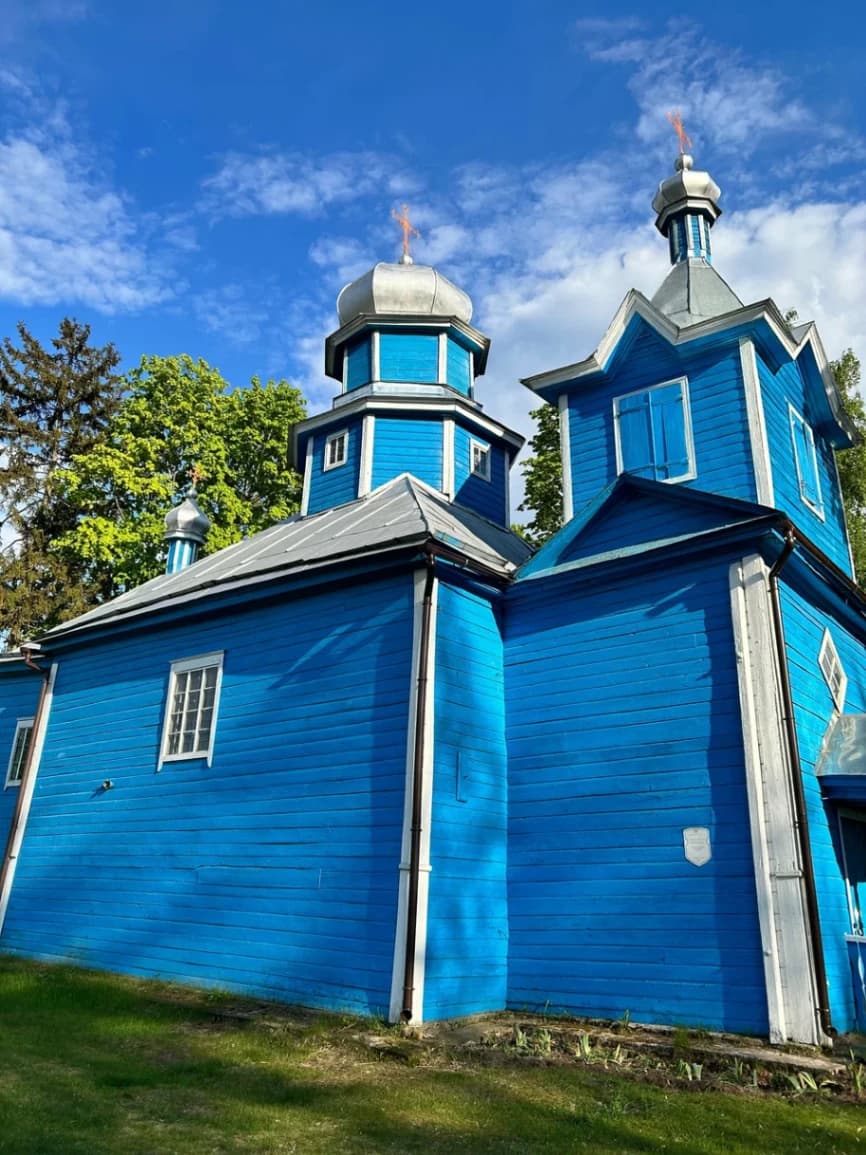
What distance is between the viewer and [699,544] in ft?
29.8

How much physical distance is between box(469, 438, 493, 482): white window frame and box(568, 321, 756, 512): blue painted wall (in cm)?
403

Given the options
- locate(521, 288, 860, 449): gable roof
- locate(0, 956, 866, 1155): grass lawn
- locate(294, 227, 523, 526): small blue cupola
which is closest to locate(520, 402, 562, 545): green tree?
locate(294, 227, 523, 526): small blue cupola

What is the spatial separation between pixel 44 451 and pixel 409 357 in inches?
679

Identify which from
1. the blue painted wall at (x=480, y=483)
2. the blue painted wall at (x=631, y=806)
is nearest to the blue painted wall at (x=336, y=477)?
the blue painted wall at (x=480, y=483)

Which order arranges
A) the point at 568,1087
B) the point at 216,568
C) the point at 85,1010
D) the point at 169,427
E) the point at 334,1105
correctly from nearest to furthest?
the point at 334,1105 → the point at 568,1087 → the point at 85,1010 → the point at 216,568 → the point at 169,427

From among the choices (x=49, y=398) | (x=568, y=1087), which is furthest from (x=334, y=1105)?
(x=49, y=398)

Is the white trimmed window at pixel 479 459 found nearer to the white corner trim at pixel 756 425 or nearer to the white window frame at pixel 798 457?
the white window frame at pixel 798 457

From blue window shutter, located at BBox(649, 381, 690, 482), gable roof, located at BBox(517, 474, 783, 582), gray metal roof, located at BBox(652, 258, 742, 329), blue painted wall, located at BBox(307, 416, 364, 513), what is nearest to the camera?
gable roof, located at BBox(517, 474, 783, 582)

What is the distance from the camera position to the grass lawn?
5.22 meters

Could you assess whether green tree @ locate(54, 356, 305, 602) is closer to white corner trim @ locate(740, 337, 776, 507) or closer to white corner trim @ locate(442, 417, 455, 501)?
white corner trim @ locate(442, 417, 455, 501)

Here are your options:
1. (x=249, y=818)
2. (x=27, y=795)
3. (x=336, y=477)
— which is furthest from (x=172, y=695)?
(x=336, y=477)

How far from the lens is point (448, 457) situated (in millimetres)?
15758

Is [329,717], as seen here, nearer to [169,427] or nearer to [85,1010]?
[85,1010]

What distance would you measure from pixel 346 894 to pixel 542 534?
14.9 m
